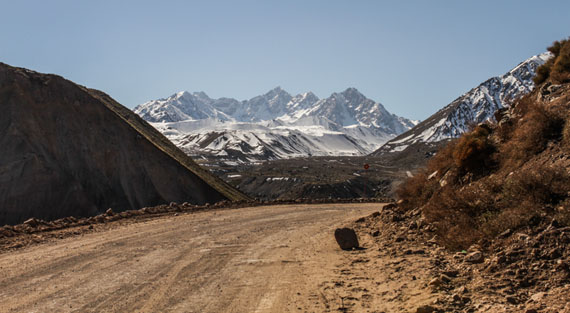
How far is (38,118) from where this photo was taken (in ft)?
113

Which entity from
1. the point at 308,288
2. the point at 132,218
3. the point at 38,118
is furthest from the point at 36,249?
the point at 38,118

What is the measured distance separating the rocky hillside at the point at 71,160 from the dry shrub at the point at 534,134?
29051mm

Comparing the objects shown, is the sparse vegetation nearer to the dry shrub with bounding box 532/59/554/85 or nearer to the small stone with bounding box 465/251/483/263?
the small stone with bounding box 465/251/483/263

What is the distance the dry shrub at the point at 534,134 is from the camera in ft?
38.1

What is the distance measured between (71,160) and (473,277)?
3360 cm

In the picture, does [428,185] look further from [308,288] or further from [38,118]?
[38,118]

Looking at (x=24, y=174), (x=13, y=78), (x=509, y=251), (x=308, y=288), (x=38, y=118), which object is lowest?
(x=308, y=288)

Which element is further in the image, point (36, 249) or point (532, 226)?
point (36, 249)

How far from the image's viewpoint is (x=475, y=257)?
28.0 ft

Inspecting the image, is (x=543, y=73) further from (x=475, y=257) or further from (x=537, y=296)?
(x=537, y=296)

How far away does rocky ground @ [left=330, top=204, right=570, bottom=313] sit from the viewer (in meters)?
6.60

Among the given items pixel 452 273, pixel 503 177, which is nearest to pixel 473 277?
pixel 452 273

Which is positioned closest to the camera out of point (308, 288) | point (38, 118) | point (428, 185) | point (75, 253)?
point (308, 288)

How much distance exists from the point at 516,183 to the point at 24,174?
31423 mm
